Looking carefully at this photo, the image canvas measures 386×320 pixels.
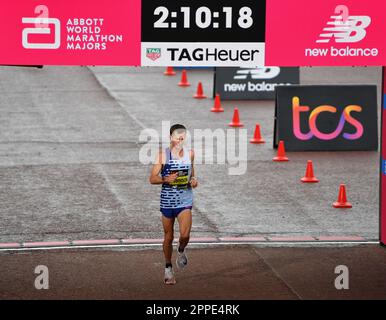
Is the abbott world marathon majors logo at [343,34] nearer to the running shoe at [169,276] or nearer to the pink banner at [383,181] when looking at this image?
the pink banner at [383,181]

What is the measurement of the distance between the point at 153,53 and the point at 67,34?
90 centimetres

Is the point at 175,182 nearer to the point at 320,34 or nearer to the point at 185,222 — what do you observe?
the point at 185,222

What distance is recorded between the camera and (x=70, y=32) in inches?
433

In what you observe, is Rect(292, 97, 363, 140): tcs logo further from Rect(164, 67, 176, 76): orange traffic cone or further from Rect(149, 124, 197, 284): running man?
Rect(164, 67, 176, 76): orange traffic cone

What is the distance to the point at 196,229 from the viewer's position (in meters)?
15.7

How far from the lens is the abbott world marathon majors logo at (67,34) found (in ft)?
35.8

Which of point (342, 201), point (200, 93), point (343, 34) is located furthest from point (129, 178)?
point (200, 93)

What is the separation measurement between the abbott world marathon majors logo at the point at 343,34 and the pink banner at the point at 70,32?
6.17 ft

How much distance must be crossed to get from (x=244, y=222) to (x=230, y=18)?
18.3 ft

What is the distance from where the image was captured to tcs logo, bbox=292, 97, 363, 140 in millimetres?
22172

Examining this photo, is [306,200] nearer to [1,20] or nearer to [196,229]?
[196,229]

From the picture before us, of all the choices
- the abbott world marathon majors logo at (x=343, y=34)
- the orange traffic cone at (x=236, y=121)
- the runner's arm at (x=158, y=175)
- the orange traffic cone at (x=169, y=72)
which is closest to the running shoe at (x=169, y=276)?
the runner's arm at (x=158, y=175)

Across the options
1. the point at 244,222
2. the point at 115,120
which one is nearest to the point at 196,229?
the point at 244,222

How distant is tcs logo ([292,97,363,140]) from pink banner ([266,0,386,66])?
10.7 meters
